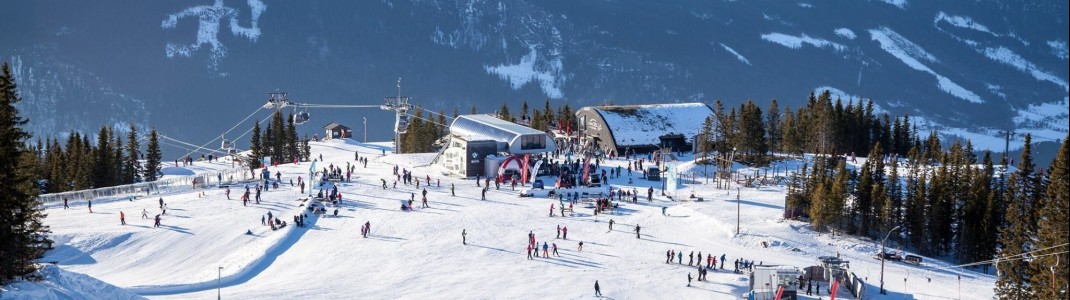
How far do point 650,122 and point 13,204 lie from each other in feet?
223

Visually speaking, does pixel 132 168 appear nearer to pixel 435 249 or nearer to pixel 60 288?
pixel 435 249

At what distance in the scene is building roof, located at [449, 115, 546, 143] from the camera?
309ft

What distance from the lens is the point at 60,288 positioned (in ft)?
153

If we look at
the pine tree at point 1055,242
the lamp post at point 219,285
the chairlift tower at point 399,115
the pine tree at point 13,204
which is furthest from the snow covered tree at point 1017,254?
the chairlift tower at point 399,115

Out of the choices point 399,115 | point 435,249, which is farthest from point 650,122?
point 435,249

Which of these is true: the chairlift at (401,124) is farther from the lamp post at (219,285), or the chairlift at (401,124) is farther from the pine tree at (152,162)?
the lamp post at (219,285)

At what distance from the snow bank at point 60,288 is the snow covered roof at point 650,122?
6140 centimetres

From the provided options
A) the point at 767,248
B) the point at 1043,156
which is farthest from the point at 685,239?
the point at 1043,156

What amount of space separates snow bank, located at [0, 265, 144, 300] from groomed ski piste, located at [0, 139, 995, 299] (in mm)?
121

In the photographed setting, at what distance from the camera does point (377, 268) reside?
63.5 m

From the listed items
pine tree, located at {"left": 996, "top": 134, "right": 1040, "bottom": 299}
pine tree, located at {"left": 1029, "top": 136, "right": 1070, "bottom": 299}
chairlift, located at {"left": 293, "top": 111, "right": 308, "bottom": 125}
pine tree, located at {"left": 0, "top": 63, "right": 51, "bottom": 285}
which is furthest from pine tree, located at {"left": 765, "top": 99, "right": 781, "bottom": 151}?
pine tree, located at {"left": 0, "top": 63, "right": 51, "bottom": 285}

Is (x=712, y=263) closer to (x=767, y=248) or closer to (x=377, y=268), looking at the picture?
(x=767, y=248)

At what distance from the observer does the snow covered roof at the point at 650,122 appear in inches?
4178

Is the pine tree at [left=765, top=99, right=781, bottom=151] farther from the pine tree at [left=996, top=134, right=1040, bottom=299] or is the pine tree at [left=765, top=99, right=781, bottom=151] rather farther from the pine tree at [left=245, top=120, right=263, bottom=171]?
the pine tree at [left=245, top=120, right=263, bottom=171]
